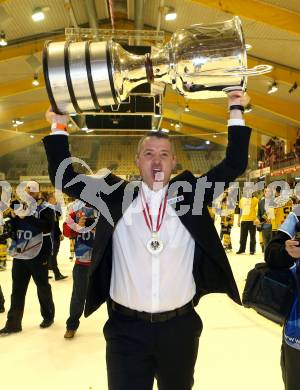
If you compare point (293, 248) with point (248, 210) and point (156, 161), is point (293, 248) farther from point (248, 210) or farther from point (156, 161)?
point (248, 210)

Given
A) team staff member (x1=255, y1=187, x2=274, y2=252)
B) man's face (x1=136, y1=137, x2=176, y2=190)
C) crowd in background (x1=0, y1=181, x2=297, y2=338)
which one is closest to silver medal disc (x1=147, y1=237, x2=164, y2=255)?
man's face (x1=136, y1=137, x2=176, y2=190)

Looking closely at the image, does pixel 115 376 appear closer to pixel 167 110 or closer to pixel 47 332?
pixel 47 332

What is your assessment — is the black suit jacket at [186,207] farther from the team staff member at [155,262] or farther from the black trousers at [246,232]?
the black trousers at [246,232]

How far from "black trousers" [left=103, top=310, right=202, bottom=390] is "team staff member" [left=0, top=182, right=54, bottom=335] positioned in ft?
8.66

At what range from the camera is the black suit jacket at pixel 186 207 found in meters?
1.77

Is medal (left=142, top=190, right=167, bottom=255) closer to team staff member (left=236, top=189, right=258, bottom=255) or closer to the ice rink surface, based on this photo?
the ice rink surface

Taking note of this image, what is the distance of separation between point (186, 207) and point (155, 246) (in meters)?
0.22

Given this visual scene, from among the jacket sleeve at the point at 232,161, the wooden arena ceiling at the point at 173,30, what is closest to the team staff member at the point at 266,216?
the wooden arena ceiling at the point at 173,30

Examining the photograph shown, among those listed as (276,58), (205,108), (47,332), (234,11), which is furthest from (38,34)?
(47,332)

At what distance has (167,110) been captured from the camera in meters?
17.8

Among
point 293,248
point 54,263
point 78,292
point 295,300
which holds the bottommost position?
point 54,263

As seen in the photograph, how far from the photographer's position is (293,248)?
174cm

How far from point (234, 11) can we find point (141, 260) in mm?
7070

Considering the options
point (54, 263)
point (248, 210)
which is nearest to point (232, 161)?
point (54, 263)
